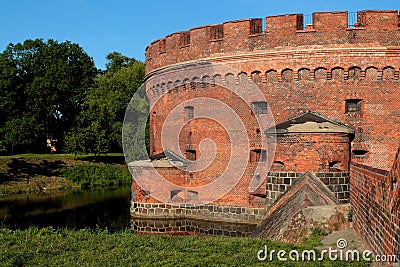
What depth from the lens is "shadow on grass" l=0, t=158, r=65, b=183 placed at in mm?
23744

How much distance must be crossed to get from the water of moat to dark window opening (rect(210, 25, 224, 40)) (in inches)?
207

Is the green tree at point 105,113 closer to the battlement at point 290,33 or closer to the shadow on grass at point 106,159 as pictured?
the shadow on grass at point 106,159

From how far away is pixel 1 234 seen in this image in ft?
26.5

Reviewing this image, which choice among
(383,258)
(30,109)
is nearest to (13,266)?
(383,258)

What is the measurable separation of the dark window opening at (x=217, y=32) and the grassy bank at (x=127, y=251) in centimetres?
683

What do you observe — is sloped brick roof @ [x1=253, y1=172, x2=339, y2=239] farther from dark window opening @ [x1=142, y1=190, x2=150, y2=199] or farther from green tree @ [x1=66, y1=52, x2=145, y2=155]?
green tree @ [x1=66, y1=52, x2=145, y2=155]

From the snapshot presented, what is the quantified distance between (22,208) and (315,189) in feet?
41.4

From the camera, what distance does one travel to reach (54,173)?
84.1 ft

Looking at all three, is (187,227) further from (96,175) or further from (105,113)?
(105,113)

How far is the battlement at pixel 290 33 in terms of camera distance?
36.5ft

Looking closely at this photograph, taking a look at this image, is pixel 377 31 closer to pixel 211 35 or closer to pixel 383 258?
pixel 211 35

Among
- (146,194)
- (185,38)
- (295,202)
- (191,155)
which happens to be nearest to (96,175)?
(146,194)

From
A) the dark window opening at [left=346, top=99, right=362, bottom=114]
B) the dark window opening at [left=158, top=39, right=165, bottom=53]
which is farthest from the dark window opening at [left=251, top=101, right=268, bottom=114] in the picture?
the dark window opening at [left=158, top=39, right=165, bottom=53]

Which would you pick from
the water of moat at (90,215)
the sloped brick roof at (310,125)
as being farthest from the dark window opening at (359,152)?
the water of moat at (90,215)
